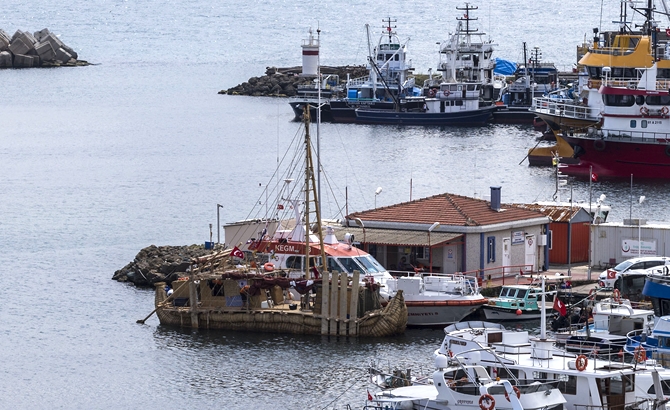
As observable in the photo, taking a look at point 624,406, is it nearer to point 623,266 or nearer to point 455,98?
point 623,266

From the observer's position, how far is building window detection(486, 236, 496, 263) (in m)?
49.9

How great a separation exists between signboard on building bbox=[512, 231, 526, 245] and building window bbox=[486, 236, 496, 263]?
97 centimetres

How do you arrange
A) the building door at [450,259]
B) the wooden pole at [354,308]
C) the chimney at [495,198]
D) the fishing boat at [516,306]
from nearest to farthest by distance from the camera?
the wooden pole at [354,308]
the fishing boat at [516,306]
the building door at [450,259]
the chimney at [495,198]

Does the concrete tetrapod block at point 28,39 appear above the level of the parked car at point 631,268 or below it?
above

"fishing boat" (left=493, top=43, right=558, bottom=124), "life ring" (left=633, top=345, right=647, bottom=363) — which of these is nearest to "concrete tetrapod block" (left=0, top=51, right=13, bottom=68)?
"fishing boat" (left=493, top=43, right=558, bottom=124)

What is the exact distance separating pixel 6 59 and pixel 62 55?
7.33 meters

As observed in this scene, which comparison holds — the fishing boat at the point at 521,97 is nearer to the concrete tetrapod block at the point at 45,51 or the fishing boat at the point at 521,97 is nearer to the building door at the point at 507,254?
the building door at the point at 507,254

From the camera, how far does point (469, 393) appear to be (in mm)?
31312

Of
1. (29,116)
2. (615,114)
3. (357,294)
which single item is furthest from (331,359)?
(29,116)

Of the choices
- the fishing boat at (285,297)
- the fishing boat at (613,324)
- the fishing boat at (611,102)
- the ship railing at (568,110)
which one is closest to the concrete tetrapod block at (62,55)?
the ship railing at (568,110)

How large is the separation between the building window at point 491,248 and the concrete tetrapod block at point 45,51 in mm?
141611

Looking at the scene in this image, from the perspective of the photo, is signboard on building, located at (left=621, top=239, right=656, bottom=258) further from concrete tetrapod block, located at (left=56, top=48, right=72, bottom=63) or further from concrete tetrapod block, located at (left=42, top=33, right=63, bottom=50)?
concrete tetrapod block, located at (left=42, top=33, right=63, bottom=50)

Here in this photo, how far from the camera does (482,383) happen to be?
31297 millimetres

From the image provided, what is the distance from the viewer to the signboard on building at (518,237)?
50781 mm
